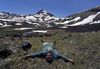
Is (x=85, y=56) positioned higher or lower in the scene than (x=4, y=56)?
lower

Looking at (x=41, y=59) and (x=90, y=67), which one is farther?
(x=41, y=59)

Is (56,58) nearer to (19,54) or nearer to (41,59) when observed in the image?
(41,59)

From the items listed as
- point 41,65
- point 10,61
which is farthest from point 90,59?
point 10,61

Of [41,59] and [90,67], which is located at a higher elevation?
[41,59]

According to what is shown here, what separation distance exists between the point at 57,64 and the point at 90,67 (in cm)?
344

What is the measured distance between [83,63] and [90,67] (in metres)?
0.79

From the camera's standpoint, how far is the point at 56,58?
8.66 meters

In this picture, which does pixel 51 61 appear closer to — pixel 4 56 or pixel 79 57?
pixel 79 57

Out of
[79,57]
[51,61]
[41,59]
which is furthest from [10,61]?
[79,57]

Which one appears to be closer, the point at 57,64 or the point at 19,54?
the point at 57,64

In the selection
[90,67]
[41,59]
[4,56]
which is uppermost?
[4,56]

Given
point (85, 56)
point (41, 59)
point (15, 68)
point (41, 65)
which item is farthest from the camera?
point (85, 56)

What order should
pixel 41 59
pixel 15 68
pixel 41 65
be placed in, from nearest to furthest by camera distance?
pixel 15 68, pixel 41 65, pixel 41 59

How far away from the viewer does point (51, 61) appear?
8.15m
